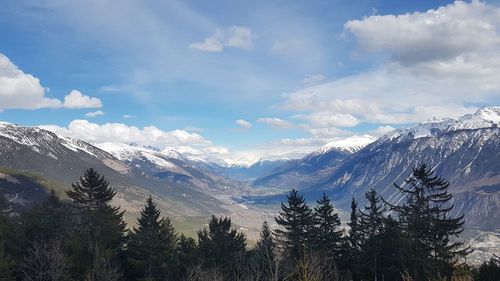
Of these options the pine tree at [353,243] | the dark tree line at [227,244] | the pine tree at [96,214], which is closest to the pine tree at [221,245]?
the dark tree line at [227,244]

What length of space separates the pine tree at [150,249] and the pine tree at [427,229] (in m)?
33.0

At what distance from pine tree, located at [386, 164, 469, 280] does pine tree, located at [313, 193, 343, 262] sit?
53.5 feet

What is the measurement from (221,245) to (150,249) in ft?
48.1

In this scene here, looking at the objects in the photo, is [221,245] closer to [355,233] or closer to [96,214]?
[96,214]

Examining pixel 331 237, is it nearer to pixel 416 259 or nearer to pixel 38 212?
pixel 416 259

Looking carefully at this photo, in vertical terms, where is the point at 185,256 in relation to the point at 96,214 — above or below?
below

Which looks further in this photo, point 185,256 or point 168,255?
point 185,256

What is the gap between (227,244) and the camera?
74000 millimetres

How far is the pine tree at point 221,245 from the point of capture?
233ft

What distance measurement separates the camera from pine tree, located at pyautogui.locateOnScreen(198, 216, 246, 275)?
71.0 m

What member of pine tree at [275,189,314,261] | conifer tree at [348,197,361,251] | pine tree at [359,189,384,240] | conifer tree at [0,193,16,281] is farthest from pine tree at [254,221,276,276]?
conifer tree at [0,193,16,281]

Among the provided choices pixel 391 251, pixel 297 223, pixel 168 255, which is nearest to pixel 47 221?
pixel 168 255

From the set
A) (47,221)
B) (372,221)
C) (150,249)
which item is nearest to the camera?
(150,249)

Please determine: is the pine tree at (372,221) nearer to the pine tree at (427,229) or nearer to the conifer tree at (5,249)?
the pine tree at (427,229)
